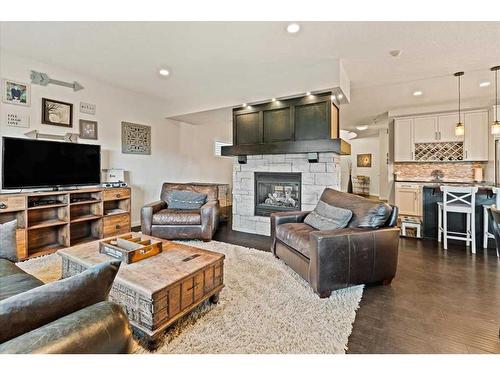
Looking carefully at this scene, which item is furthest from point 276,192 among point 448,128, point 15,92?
point 15,92

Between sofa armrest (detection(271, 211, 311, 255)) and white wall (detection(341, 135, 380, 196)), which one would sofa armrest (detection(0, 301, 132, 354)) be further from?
white wall (detection(341, 135, 380, 196))

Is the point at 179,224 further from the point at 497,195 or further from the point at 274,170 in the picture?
the point at 497,195

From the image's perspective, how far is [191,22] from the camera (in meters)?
2.56

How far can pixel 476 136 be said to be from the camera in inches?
192

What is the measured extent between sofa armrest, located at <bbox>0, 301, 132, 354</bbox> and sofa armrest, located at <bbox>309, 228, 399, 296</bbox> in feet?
5.20

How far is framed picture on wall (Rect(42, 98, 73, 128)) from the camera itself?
3619 millimetres

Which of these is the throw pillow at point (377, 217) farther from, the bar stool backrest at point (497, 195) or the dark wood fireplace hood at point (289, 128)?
the bar stool backrest at point (497, 195)

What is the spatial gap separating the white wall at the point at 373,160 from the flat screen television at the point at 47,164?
9.12 meters

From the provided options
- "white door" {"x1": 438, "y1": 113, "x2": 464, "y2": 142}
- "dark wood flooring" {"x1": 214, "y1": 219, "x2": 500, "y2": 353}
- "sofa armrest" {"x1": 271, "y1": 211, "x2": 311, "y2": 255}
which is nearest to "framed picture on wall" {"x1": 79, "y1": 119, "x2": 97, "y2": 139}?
"sofa armrest" {"x1": 271, "y1": 211, "x2": 311, "y2": 255}
